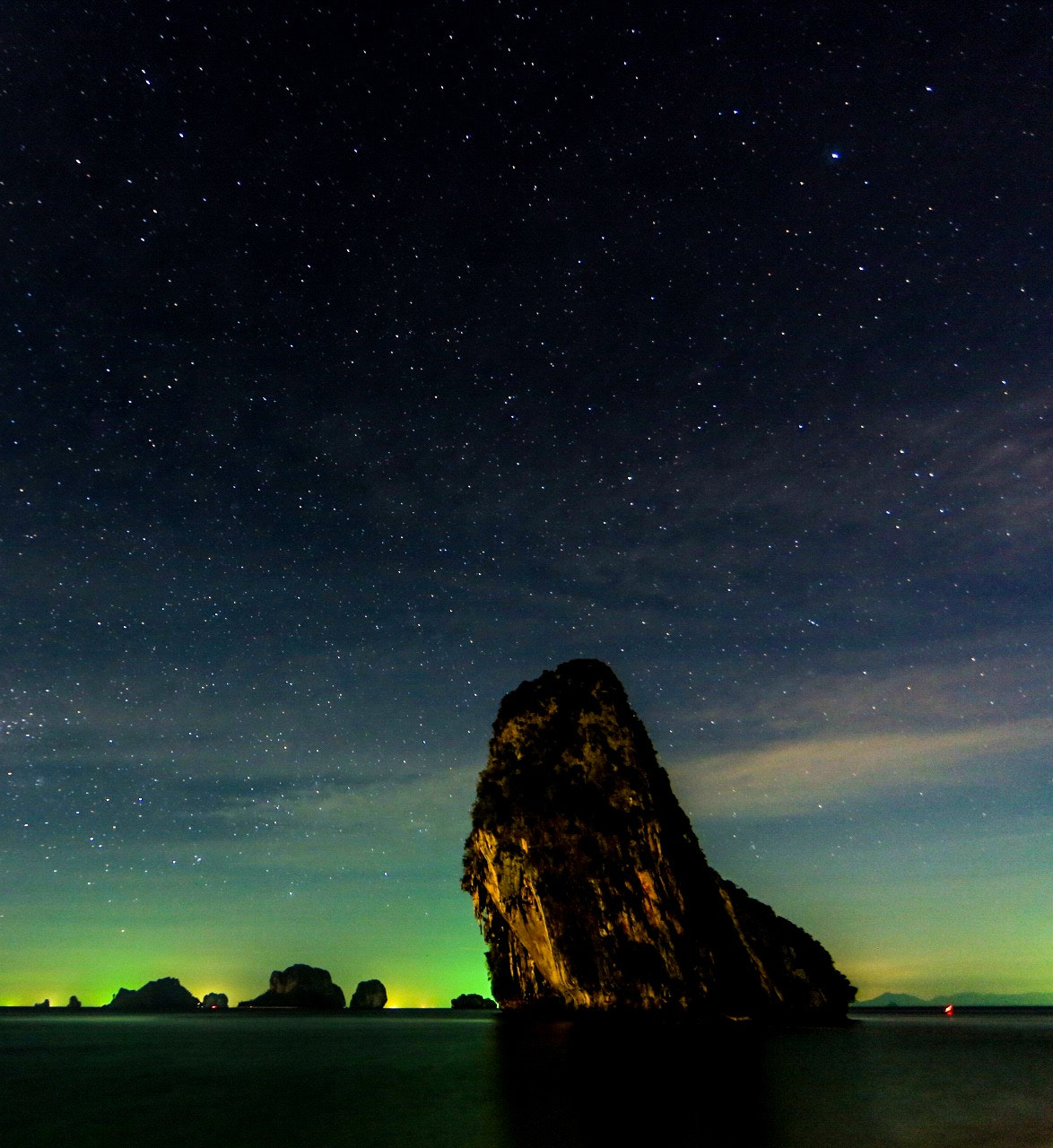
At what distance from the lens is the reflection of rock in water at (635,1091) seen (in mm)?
18797

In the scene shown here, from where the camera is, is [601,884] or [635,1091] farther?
[601,884]

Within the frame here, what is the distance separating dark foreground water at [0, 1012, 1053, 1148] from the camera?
787 inches

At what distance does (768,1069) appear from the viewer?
31.9 meters

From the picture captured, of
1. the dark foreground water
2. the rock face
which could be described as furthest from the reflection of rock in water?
the rock face

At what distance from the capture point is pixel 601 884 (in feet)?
225

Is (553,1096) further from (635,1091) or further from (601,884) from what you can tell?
(601,884)

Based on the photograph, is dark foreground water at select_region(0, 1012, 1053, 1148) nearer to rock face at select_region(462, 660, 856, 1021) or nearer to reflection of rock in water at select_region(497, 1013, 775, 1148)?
reflection of rock in water at select_region(497, 1013, 775, 1148)

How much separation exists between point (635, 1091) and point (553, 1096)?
8.49 ft

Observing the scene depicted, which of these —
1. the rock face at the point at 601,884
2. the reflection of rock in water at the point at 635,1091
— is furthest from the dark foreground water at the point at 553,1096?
the rock face at the point at 601,884

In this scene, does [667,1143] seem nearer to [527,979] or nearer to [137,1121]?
[137,1121]

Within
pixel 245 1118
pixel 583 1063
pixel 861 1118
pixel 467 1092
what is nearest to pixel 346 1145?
Result: pixel 245 1118

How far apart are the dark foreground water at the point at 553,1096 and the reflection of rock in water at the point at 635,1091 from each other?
11 cm

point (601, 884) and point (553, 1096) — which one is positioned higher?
point (601, 884)

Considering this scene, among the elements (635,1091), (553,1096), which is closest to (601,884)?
(635,1091)
